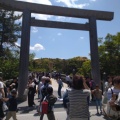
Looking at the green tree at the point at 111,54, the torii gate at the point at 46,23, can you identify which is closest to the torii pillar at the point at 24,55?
the torii gate at the point at 46,23

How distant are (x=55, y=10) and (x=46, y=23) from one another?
0.94m

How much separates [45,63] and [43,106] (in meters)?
68.6

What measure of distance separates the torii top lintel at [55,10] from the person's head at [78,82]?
10.2 meters

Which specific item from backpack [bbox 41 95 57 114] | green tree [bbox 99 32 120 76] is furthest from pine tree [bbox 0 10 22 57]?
backpack [bbox 41 95 57 114]

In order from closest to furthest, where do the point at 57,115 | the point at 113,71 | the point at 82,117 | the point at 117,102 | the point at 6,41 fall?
1. the point at 117,102
2. the point at 82,117
3. the point at 57,115
4. the point at 6,41
5. the point at 113,71

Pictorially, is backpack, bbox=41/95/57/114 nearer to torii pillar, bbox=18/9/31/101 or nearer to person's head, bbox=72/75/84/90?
person's head, bbox=72/75/84/90

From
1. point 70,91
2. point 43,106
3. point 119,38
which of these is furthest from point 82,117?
point 119,38

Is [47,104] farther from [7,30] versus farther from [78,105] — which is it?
[7,30]

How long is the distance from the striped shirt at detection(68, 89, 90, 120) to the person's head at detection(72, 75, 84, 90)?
0.28ft

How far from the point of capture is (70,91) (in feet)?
17.4

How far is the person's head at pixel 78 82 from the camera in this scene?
5148mm

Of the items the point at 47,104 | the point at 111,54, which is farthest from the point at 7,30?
the point at 47,104

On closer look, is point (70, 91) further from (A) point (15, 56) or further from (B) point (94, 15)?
(A) point (15, 56)

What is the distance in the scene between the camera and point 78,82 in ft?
17.0
